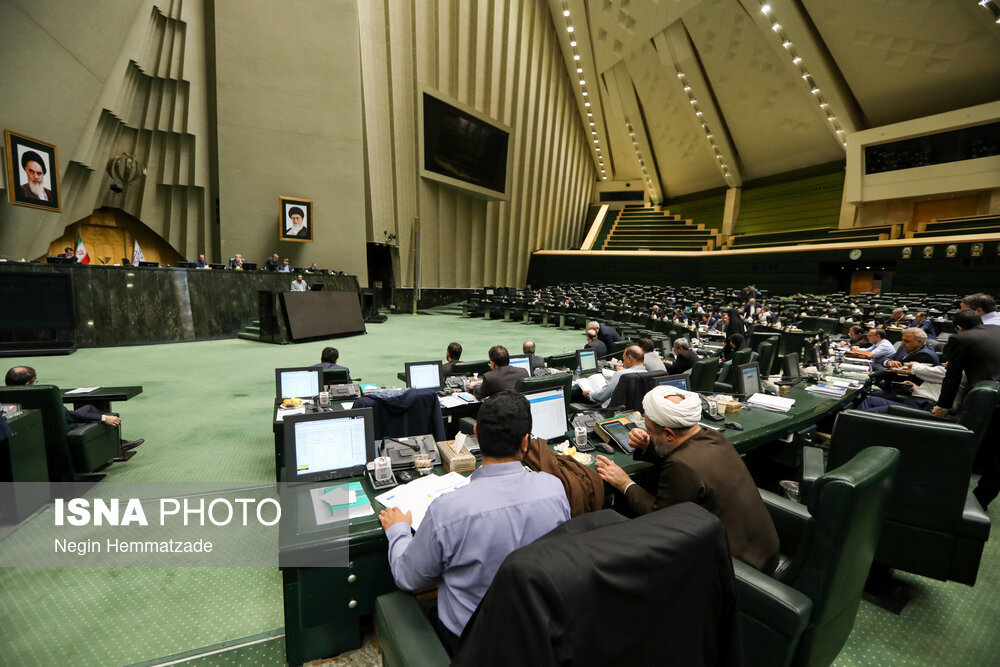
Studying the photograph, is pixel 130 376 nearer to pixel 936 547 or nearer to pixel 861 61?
pixel 936 547

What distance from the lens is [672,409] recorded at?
181 centimetres

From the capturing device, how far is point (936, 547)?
2.20 metres

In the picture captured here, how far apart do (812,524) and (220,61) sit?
1739cm

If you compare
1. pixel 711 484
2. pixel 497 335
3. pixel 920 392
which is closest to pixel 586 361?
pixel 920 392

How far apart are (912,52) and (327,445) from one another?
78.3 ft

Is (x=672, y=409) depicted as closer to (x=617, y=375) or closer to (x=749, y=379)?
(x=617, y=375)

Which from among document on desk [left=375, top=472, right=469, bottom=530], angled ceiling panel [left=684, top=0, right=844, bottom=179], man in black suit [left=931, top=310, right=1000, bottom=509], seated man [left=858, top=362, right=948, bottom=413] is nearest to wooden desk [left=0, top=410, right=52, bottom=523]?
document on desk [left=375, top=472, right=469, bottom=530]

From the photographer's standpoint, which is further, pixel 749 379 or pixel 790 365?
pixel 790 365

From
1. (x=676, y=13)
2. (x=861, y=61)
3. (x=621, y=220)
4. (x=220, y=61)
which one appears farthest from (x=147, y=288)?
(x=621, y=220)

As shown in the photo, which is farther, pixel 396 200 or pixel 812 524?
pixel 396 200

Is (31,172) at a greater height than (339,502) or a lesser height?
greater

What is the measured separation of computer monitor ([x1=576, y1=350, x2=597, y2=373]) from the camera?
5.56 metres

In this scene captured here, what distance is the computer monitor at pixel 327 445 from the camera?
219 cm


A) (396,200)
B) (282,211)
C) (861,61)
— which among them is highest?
(861,61)
